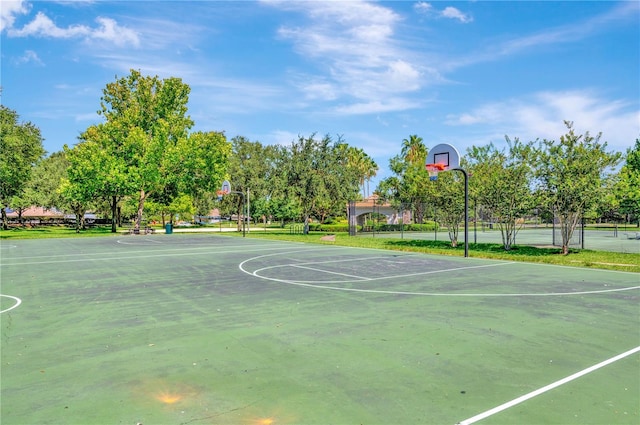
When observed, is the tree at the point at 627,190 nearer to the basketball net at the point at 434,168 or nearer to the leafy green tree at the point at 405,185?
the basketball net at the point at 434,168

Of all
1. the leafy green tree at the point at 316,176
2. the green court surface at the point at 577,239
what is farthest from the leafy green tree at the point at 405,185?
the leafy green tree at the point at 316,176

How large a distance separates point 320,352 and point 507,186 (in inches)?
770

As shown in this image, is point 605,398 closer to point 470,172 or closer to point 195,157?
point 470,172

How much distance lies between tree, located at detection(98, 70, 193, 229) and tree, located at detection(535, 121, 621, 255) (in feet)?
110

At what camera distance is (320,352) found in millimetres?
6457

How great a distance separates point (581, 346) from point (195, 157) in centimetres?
4124

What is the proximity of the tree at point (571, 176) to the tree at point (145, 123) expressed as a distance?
33.4m

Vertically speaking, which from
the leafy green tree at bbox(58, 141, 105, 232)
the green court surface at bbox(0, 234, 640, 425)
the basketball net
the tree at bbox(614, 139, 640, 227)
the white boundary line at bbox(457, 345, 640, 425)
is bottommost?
the white boundary line at bbox(457, 345, 640, 425)

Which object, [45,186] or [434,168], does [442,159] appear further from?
[45,186]

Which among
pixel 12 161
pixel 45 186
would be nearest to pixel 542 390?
pixel 12 161

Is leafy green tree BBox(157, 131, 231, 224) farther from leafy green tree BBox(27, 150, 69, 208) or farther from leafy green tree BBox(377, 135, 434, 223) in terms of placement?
leafy green tree BBox(377, 135, 434, 223)

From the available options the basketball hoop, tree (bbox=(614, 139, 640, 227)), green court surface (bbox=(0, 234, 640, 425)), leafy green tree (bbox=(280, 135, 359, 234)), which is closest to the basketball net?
the basketball hoop

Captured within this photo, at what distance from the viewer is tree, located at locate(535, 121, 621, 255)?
20250 millimetres

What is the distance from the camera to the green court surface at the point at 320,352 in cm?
463
